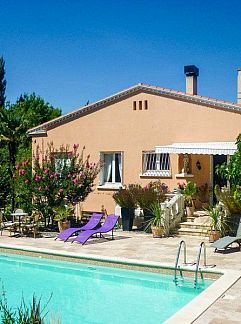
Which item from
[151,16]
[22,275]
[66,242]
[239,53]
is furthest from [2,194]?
[239,53]

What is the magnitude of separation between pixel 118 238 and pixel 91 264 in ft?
21.1

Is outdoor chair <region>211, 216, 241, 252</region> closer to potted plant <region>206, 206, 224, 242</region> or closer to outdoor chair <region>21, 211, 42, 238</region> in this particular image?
potted plant <region>206, 206, 224, 242</region>

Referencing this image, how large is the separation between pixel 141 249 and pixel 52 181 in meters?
10.0

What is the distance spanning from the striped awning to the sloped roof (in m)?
2.68

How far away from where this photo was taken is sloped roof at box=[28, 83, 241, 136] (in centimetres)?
3247

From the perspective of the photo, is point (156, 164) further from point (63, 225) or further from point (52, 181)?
point (63, 225)

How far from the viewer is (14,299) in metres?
18.3

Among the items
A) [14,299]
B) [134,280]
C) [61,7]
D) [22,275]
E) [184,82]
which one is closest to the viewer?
[14,299]

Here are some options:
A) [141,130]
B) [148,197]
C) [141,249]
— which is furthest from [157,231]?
[141,130]

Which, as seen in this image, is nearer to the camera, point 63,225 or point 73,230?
point 73,230

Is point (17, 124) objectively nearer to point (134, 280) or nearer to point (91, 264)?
point (91, 264)

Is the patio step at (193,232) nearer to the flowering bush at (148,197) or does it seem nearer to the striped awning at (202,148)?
the flowering bush at (148,197)

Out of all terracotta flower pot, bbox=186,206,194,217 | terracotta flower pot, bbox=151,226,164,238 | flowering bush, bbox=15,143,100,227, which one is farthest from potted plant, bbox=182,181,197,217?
flowering bush, bbox=15,143,100,227

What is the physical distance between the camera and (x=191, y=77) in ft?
128
